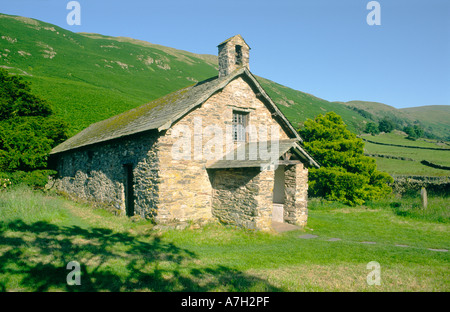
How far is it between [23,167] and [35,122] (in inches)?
142

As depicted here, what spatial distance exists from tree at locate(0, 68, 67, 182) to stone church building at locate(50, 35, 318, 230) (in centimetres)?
698

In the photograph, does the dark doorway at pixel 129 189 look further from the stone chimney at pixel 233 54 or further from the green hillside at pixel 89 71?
the green hillside at pixel 89 71

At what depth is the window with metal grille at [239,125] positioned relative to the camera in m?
13.6

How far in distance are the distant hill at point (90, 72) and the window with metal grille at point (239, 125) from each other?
23.4 m

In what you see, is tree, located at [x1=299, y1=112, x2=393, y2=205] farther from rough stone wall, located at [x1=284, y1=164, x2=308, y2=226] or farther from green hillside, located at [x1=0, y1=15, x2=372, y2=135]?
green hillside, located at [x1=0, y1=15, x2=372, y2=135]

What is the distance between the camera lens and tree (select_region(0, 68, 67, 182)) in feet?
57.8

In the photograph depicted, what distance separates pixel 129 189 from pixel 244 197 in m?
6.49

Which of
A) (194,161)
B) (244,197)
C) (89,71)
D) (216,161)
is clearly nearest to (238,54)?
(216,161)

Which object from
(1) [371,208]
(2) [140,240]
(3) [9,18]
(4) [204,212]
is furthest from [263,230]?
(3) [9,18]

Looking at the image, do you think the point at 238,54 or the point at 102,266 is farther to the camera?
the point at 238,54

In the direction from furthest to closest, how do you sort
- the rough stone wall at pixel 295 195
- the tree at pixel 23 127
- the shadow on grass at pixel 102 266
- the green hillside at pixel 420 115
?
the green hillside at pixel 420 115 → the tree at pixel 23 127 → the rough stone wall at pixel 295 195 → the shadow on grass at pixel 102 266

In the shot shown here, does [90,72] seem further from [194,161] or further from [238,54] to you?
[194,161]

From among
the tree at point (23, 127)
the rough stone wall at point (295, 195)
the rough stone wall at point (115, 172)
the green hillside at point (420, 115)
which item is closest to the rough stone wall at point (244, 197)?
the rough stone wall at point (295, 195)

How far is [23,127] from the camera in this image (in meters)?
18.9
